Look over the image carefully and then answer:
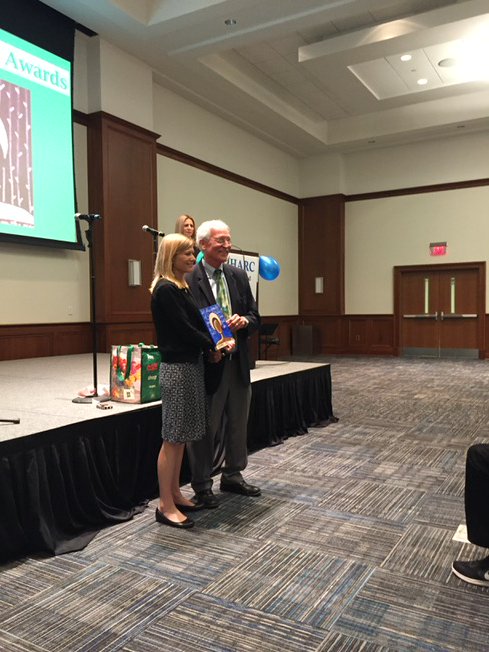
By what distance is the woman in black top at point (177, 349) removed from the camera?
228 centimetres

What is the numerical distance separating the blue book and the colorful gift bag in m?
0.59

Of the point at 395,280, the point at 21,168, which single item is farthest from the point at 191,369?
the point at 395,280

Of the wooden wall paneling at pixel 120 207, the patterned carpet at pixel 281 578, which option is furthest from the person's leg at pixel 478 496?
the wooden wall paneling at pixel 120 207

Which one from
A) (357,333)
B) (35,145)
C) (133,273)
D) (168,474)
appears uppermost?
(35,145)

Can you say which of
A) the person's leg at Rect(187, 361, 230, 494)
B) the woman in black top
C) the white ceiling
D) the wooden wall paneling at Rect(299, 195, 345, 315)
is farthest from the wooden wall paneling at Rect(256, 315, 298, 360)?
the woman in black top

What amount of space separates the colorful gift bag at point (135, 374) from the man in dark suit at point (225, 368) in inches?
18.6

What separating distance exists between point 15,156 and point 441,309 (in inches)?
307

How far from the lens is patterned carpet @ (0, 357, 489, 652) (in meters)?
1.61

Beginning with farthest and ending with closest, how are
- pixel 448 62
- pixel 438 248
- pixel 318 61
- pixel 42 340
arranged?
pixel 438 248 → pixel 448 62 → pixel 318 61 → pixel 42 340

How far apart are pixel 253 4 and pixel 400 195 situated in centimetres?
565

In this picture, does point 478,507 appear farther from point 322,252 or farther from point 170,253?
point 322,252

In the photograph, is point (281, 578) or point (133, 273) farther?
point (133, 273)

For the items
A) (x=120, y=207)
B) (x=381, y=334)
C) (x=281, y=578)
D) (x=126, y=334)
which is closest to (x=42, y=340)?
(x=126, y=334)

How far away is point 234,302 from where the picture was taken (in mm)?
2752
